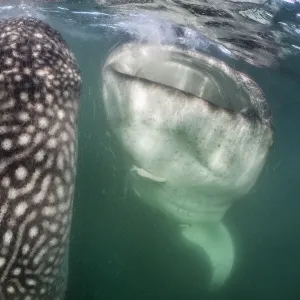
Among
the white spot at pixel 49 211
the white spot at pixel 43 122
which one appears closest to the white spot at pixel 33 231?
the white spot at pixel 49 211

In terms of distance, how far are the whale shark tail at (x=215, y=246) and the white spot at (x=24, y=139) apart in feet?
16.0

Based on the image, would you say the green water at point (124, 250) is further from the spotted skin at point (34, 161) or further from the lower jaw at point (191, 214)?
the spotted skin at point (34, 161)

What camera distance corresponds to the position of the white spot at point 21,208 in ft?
8.01

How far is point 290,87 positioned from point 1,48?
16.7 meters

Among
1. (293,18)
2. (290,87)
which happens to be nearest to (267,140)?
(293,18)

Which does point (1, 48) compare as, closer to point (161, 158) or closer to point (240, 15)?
point (161, 158)

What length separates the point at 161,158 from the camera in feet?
15.4

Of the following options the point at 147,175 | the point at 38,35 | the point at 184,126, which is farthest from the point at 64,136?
the point at 147,175

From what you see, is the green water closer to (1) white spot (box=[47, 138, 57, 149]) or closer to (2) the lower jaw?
(2) the lower jaw

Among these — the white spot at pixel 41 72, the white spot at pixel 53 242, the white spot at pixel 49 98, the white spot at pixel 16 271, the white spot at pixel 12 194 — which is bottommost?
the white spot at pixel 16 271

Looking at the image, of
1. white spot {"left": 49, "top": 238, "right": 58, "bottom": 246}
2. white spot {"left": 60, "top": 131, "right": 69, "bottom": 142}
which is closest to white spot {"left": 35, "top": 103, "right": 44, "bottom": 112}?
white spot {"left": 60, "top": 131, "right": 69, "bottom": 142}

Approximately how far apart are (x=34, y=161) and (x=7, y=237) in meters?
0.55

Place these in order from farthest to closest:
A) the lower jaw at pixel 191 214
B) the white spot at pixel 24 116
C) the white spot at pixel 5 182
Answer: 1. the lower jaw at pixel 191 214
2. the white spot at pixel 24 116
3. the white spot at pixel 5 182

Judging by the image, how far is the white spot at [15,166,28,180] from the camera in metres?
2.44
